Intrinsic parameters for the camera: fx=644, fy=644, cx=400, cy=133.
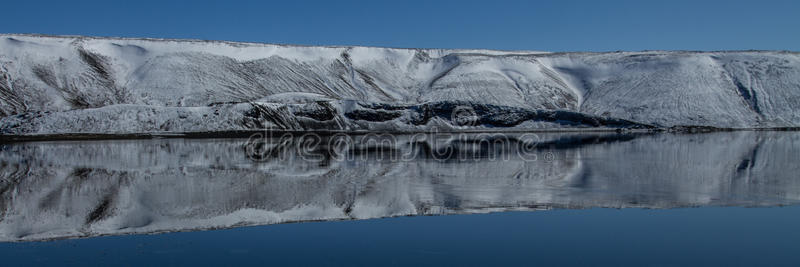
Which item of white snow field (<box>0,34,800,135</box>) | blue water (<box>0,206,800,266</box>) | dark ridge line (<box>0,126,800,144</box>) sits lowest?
blue water (<box>0,206,800,266</box>)

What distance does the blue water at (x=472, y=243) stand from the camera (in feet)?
28.0

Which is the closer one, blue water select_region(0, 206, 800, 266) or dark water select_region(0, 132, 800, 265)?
blue water select_region(0, 206, 800, 266)

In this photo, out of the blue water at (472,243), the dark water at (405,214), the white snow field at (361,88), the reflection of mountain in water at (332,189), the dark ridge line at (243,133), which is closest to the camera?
the blue water at (472,243)

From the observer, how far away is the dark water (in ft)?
29.2

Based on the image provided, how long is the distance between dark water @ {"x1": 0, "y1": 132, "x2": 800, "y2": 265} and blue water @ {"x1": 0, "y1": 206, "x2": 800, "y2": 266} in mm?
31

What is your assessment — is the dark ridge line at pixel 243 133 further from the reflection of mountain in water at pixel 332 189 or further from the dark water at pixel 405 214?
the dark water at pixel 405 214

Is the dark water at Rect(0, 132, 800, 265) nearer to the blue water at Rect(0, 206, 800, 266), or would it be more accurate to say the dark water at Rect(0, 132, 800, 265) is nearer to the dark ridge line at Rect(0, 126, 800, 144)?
the blue water at Rect(0, 206, 800, 266)

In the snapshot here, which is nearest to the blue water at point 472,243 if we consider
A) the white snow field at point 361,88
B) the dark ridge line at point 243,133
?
the dark ridge line at point 243,133

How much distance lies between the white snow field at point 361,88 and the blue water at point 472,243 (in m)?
48.8

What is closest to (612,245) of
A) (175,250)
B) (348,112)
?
(175,250)

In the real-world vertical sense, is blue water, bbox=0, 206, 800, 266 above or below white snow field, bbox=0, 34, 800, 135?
below

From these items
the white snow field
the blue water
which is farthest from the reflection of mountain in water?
the white snow field

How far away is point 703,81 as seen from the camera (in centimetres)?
8406

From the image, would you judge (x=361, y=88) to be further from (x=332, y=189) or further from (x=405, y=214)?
(x=405, y=214)
